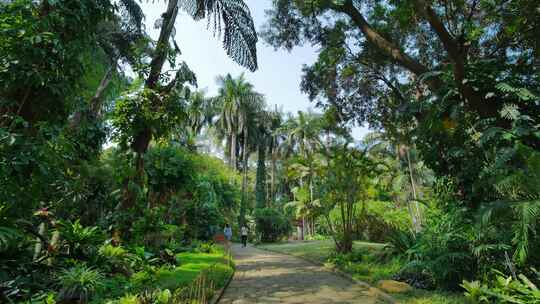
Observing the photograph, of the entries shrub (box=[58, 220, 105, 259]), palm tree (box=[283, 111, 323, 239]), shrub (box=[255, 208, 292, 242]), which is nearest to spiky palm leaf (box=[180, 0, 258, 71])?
shrub (box=[58, 220, 105, 259])

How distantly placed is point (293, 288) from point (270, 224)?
18.2 meters

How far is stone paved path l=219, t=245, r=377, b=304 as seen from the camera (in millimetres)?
5746

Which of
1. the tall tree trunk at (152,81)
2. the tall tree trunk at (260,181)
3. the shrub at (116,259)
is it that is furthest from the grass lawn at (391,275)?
the tall tree trunk at (260,181)

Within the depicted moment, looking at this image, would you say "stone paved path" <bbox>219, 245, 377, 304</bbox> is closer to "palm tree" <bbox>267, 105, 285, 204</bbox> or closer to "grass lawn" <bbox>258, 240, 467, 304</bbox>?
"grass lawn" <bbox>258, 240, 467, 304</bbox>

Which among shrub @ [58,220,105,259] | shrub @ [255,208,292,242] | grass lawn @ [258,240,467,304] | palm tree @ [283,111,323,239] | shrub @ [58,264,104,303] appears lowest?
grass lawn @ [258,240,467,304]

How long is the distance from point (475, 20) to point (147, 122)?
28.2ft

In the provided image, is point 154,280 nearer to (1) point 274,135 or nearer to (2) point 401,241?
(2) point 401,241

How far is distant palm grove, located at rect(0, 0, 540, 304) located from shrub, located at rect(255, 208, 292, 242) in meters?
11.8

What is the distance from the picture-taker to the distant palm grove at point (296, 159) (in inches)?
153

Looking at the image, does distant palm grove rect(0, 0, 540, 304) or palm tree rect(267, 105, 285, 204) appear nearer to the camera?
distant palm grove rect(0, 0, 540, 304)

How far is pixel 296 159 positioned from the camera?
11828 millimetres

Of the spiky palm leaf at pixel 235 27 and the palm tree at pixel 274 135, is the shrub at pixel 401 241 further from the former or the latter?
the palm tree at pixel 274 135

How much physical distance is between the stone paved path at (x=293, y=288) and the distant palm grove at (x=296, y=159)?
481 millimetres

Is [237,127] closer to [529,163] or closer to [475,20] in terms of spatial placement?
[475,20]
